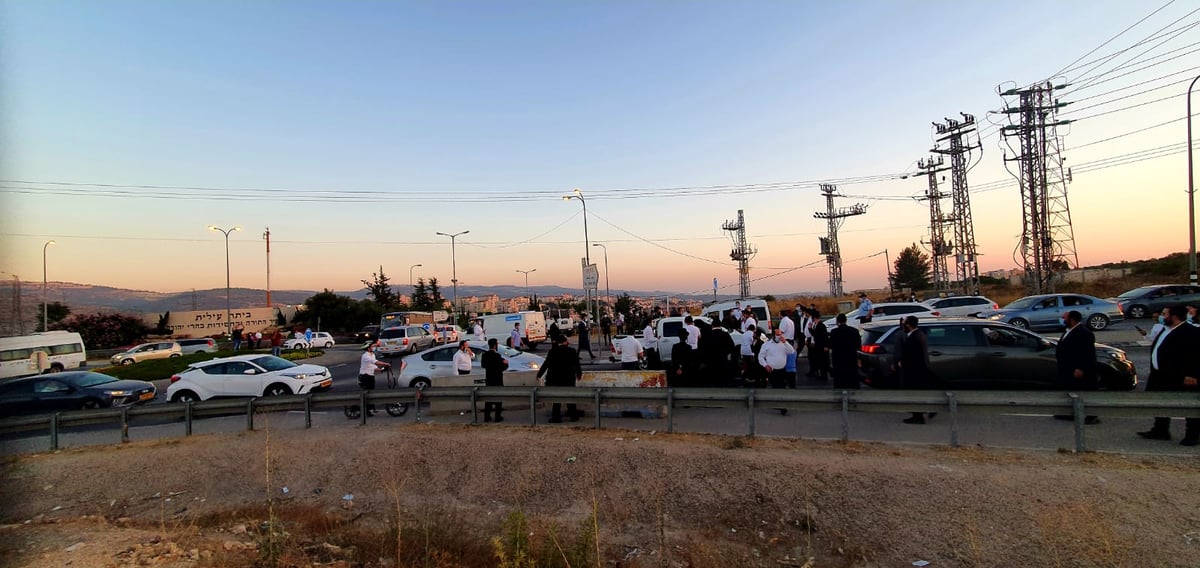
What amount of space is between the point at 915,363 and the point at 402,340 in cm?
2542

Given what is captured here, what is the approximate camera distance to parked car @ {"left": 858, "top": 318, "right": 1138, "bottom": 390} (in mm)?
9555

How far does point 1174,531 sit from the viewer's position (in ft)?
17.8

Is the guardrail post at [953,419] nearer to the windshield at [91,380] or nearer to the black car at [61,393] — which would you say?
the black car at [61,393]

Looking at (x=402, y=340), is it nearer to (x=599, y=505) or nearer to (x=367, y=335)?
(x=367, y=335)

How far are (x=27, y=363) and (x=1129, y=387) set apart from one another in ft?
127

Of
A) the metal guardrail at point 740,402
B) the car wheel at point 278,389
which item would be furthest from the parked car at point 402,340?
the metal guardrail at point 740,402

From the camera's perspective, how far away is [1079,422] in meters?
7.10

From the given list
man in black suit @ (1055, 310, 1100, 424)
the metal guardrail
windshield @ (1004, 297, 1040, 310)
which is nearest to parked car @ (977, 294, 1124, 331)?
windshield @ (1004, 297, 1040, 310)

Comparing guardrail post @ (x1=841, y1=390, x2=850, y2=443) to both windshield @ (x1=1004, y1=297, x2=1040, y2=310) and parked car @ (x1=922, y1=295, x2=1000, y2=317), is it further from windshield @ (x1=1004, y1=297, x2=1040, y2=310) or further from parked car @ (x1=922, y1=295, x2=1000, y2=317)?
windshield @ (x1=1004, y1=297, x2=1040, y2=310)

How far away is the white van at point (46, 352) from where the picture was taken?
1019 inches

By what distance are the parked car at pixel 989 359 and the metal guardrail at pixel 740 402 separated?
1.17m

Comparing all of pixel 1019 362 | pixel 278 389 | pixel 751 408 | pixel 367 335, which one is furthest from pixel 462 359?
pixel 367 335

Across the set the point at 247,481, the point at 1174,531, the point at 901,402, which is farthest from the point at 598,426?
the point at 1174,531

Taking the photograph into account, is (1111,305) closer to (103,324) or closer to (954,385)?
(954,385)
